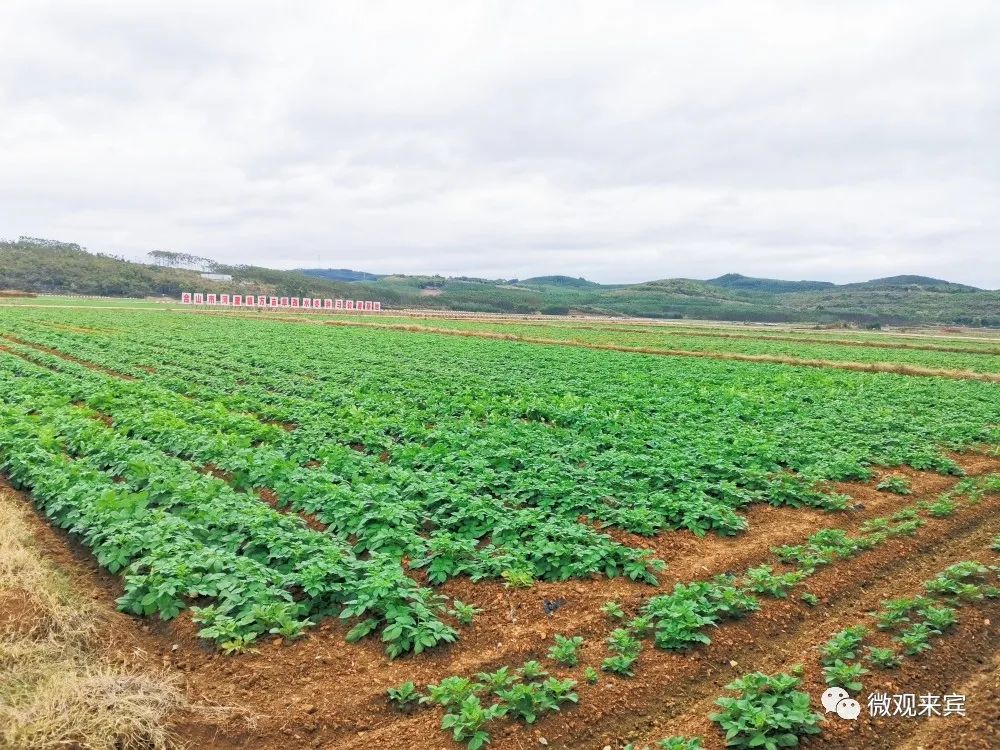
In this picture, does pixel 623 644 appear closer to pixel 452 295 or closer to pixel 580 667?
pixel 580 667

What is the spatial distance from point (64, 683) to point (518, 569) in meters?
4.38

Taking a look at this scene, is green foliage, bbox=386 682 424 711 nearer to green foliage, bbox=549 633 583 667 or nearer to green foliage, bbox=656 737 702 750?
green foliage, bbox=549 633 583 667

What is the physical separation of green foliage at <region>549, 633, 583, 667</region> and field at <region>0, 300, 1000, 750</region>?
0.02 meters

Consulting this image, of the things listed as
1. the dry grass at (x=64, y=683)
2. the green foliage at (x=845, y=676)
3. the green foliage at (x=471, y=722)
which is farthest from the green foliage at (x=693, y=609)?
the dry grass at (x=64, y=683)

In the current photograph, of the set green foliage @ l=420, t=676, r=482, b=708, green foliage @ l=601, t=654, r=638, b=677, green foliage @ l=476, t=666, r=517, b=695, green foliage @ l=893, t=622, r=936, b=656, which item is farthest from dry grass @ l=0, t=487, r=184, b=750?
green foliage @ l=893, t=622, r=936, b=656

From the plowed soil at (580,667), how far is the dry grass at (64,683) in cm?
27

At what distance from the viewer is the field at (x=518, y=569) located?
5.22 m

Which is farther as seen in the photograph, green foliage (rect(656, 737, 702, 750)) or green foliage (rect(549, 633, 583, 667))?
green foliage (rect(549, 633, 583, 667))

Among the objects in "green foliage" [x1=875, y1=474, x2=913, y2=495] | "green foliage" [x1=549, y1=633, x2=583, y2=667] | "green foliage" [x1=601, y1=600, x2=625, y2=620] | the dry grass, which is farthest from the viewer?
"green foliage" [x1=875, y1=474, x2=913, y2=495]

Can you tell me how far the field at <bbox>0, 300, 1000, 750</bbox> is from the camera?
17.1 ft

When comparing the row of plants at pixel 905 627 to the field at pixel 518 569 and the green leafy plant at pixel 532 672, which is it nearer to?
the field at pixel 518 569

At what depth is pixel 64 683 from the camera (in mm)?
4973

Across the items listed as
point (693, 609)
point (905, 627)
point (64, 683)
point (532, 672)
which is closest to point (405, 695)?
point (532, 672)

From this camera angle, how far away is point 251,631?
6191 millimetres
